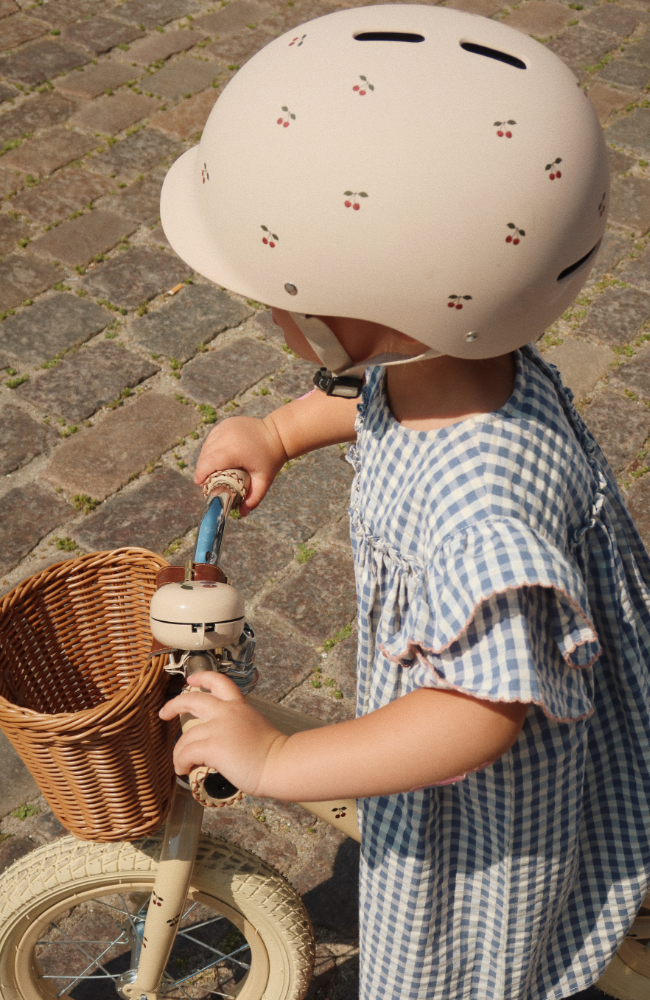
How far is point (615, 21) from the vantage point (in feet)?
17.8

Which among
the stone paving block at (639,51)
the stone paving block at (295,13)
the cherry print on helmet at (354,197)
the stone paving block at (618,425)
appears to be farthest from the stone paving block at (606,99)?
the cherry print on helmet at (354,197)

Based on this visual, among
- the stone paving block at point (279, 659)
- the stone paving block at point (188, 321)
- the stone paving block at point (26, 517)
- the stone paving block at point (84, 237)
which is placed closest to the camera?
the stone paving block at point (279, 659)

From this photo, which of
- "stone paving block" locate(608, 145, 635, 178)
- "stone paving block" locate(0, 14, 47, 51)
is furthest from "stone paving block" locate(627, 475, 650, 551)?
"stone paving block" locate(0, 14, 47, 51)

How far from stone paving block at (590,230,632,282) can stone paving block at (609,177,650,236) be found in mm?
88

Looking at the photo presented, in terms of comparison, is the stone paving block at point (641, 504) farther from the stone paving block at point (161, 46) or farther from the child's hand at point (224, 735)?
the stone paving block at point (161, 46)

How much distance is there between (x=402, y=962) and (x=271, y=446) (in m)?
0.87

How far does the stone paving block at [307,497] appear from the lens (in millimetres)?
3172

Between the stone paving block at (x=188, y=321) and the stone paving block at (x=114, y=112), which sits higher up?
the stone paving block at (x=114, y=112)

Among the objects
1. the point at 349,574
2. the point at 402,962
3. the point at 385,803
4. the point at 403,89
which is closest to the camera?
the point at 403,89

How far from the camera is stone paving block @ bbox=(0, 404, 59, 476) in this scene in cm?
327

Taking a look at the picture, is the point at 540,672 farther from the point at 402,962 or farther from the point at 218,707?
the point at 402,962

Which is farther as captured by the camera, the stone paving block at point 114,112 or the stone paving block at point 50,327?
the stone paving block at point 114,112

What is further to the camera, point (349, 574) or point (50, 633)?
point (349, 574)

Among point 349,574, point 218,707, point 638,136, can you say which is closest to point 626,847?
point 218,707
